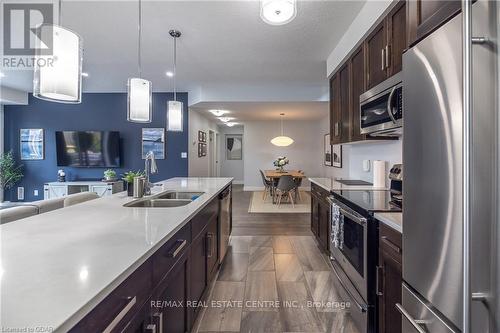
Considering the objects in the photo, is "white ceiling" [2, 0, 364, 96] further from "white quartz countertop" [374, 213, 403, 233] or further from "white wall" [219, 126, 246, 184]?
"white wall" [219, 126, 246, 184]

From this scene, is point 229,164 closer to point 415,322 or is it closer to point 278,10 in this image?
point 278,10

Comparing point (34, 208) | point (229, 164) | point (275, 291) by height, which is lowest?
point (275, 291)

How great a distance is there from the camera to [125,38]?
3.13 m

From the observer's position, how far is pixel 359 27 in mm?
2588

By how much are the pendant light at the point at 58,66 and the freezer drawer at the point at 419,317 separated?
1899mm

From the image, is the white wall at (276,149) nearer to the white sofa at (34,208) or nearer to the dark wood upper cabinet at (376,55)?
the dark wood upper cabinet at (376,55)

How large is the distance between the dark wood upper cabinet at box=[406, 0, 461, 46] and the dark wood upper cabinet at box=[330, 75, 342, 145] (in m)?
2.18

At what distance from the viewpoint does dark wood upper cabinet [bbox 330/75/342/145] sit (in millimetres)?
3346

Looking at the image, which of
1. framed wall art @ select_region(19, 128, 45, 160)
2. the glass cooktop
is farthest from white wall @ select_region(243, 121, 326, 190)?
the glass cooktop

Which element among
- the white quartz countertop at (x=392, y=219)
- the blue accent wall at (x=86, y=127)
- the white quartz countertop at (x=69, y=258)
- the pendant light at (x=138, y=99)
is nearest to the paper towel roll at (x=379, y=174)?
the white quartz countertop at (x=392, y=219)

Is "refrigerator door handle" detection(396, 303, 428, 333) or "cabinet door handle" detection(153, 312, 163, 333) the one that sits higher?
"refrigerator door handle" detection(396, 303, 428, 333)

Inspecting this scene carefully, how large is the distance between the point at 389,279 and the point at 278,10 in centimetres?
199

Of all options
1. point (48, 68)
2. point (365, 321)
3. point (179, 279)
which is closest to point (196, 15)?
point (48, 68)

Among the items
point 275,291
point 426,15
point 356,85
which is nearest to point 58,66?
point 426,15
